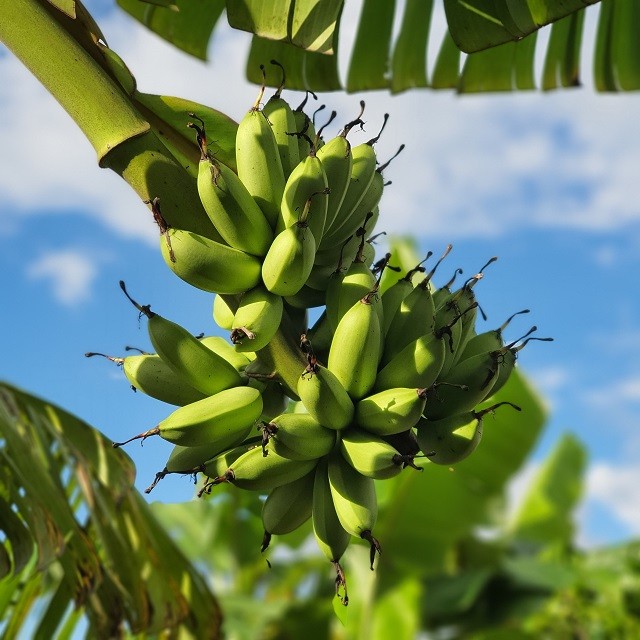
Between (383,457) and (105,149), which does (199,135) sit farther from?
(383,457)

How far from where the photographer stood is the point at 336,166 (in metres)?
0.95

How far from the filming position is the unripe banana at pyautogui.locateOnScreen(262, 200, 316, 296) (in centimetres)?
87

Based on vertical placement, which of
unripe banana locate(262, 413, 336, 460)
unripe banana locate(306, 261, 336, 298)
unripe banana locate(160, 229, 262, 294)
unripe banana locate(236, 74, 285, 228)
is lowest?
unripe banana locate(262, 413, 336, 460)

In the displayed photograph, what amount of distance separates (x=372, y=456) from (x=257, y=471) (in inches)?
5.3

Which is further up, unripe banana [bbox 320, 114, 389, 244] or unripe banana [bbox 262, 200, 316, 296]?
unripe banana [bbox 320, 114, 389, 244]

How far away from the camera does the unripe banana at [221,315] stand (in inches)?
43.2

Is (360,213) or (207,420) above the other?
A: (360,213)

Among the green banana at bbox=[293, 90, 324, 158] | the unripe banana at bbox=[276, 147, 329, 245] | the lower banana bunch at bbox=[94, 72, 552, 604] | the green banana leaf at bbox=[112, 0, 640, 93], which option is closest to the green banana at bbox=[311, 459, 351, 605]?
the lower banana bunch at bbox=[94, 72, 552, 604]

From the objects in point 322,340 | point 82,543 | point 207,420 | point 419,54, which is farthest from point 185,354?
point 419,54

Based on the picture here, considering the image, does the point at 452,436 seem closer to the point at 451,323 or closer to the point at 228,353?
the point at 451,323

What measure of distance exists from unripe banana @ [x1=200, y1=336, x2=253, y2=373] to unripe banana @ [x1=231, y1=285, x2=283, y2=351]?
0.10 m

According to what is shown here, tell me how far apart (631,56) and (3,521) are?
1.83 meters

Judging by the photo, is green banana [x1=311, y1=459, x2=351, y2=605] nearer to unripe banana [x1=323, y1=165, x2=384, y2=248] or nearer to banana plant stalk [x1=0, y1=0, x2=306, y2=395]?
banana plant stalk [x1=0, y1=0, x2=306, y2=395]

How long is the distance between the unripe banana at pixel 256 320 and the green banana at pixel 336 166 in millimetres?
156
